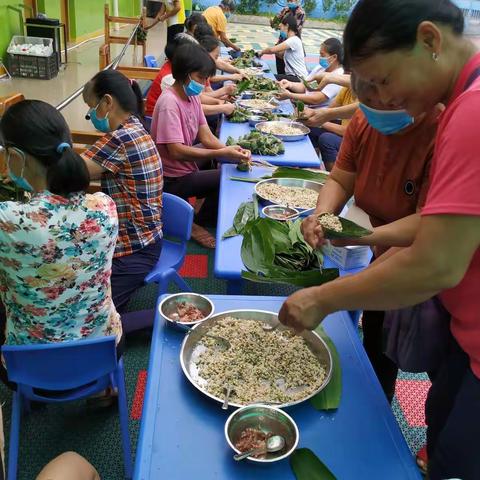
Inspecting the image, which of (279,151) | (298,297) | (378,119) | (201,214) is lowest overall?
(201,214)

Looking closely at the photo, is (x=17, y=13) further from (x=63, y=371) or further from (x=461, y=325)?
(x=461, y=325)

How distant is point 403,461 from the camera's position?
113cm

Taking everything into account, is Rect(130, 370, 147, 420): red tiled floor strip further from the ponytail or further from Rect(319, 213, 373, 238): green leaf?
Rect(319, 213, 373, 238): green leaf

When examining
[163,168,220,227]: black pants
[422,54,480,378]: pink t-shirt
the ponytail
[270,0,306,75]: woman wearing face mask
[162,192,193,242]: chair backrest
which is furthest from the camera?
[270,0,306,75]: woman wearing face mask

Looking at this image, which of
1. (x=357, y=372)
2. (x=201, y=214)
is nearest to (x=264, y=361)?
(x=357, y=372)

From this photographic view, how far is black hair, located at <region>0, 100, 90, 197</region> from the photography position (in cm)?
166

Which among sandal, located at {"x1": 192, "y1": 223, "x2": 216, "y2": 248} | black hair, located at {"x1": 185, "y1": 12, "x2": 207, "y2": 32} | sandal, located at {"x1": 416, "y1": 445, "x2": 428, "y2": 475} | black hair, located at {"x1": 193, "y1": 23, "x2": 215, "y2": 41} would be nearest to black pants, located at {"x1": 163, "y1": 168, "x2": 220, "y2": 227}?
sandal, located at {"x1": 192, "y1": 223, "x2": 216, "y2": 248}

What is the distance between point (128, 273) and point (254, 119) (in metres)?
2.24

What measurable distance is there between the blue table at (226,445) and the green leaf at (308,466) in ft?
0.06

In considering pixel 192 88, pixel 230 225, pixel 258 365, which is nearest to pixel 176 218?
pixel 230 225

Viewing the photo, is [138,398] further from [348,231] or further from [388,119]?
[388,119]

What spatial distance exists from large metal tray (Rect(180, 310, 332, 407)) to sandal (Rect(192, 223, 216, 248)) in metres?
2.17

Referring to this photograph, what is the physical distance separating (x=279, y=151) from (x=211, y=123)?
232 cm

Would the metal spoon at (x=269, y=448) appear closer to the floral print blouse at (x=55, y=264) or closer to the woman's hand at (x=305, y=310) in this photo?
the woman's hand at (x=305, y=310)
